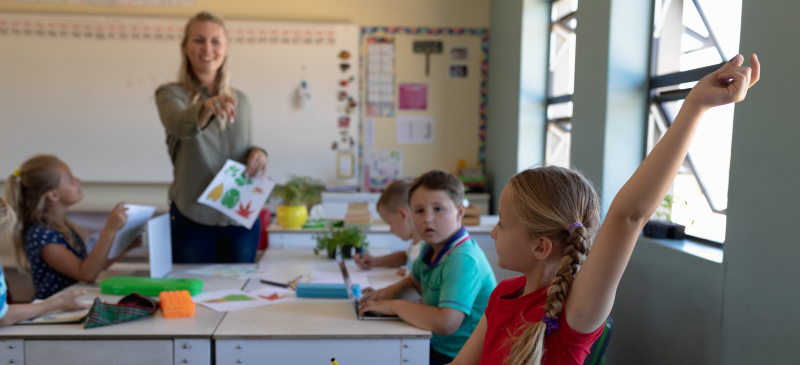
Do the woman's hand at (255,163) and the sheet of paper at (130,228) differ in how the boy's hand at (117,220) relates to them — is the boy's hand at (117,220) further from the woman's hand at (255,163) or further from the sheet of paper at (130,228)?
the woman's hand at (255,163)

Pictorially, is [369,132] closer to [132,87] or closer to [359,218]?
[359,218]

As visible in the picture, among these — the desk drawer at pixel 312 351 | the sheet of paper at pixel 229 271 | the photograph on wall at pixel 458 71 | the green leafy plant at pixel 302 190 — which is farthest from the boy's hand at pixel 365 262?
the photograph on wall at pixel 458 71

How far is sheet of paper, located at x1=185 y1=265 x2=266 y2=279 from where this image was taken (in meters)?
2.06

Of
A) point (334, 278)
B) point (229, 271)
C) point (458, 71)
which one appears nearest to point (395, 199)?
point (334, 278)

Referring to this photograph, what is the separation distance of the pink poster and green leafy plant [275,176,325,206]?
96cm

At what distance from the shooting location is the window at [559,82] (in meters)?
3.59

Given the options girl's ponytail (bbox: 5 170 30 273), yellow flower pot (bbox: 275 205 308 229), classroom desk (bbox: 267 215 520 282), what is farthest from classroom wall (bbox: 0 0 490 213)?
girl's ponytail (bbox: 5 170 30 273)

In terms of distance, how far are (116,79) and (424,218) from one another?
353 cm

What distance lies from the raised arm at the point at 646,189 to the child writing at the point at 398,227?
1.28 metres

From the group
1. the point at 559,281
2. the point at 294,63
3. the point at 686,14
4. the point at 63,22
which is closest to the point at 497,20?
the point at 294,63

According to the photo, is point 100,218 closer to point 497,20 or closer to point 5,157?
point 5,157

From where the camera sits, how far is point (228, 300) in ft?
5.65

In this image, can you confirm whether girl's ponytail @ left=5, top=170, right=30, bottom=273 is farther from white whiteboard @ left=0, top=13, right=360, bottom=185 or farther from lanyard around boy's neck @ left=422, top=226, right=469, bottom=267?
white whiteboard @ left=0, top=13, right=360, bottom=185

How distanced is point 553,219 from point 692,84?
1.62 meters
